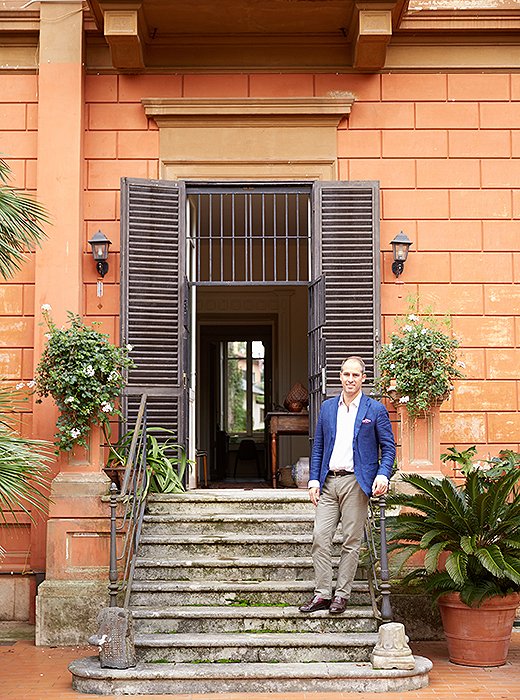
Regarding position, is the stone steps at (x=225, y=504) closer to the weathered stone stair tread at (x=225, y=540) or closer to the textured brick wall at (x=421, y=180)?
the weathered stone stair tread at (x=225, y=540)

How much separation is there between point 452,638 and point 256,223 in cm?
702

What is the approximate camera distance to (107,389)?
26.5ft

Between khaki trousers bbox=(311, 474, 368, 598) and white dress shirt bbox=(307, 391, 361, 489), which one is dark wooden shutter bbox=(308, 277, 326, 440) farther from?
khaki trousers bbox=(311, 474, 368, 598)

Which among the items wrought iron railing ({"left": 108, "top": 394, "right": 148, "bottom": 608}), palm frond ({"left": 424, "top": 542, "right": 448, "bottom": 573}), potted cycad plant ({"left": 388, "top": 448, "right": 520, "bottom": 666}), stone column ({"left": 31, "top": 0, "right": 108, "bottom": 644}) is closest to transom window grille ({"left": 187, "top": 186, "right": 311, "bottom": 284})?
stone column ({"left": 31, "top": 0, "right": 108, "bottom": 644})

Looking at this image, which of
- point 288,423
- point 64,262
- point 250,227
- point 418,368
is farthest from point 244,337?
point 418,368

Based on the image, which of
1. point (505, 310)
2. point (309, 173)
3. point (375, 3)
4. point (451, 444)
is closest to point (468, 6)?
point (375, 3)

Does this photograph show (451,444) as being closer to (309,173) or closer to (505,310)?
(505,310)

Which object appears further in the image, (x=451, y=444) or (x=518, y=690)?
(x=451, y=444)

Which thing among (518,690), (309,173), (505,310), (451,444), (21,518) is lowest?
(518,690)

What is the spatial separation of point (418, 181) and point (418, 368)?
219cm

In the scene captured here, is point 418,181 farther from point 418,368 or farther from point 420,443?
point 420,443

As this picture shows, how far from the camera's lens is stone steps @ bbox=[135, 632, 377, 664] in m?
6.54

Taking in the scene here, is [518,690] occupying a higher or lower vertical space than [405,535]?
lower

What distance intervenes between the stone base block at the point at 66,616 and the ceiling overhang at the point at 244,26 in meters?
4.99
